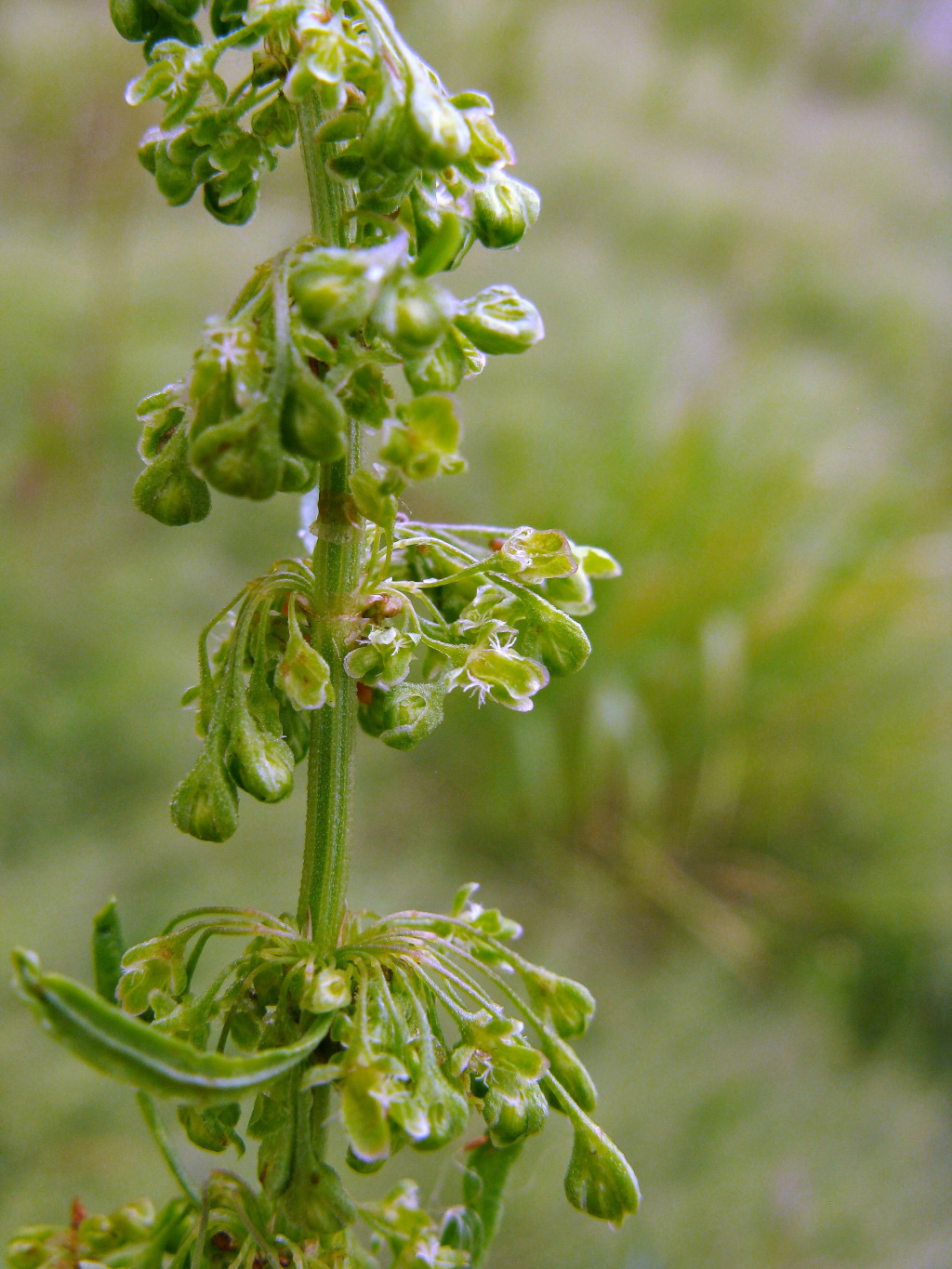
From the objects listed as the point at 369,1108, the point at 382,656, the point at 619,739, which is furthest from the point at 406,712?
the point at 619,739

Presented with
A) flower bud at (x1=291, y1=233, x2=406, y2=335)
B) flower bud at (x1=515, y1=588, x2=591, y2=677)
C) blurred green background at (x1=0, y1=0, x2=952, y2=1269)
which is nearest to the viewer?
flower bud at (x1=291, y1=233, x2=406, y2=335)

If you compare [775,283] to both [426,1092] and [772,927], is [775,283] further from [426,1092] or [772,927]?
[426,1092]

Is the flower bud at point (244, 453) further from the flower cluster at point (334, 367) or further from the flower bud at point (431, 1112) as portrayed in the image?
the flower bud at point (431, 1112)

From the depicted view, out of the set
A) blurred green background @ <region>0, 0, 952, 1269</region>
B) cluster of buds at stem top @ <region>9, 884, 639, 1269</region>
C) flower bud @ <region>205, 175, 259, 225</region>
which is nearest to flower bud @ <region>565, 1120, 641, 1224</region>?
cluster of buds at stem top @ <region>9, 884, 639, 1269</region>

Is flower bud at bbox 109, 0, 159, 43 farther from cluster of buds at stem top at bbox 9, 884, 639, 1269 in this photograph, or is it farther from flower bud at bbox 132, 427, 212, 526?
Answer: cluster of buds at stem top at bbox 9, 884, 639, 1269

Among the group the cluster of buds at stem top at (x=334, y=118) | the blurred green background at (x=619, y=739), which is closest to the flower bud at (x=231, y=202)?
the cluster of buds at stem top at (x=334, y=118)

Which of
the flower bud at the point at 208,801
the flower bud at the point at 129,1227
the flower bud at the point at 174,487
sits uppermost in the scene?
the flower bud at the point at 174,487
